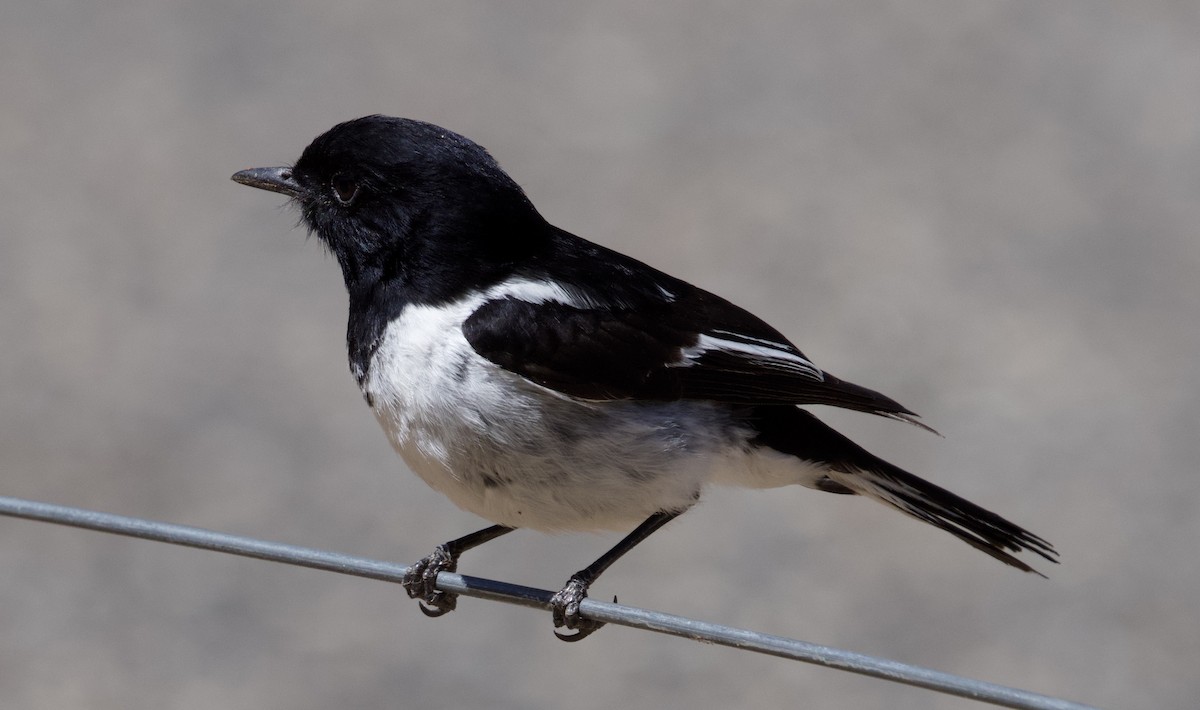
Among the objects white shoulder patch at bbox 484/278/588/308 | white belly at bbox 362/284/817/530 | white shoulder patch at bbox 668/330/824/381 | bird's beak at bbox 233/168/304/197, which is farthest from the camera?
bird's beak at bbox 233/168/304/197

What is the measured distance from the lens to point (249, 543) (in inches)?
116

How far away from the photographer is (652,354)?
3834mm

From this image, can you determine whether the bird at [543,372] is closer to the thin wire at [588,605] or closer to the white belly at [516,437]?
the white belly at [516,437]

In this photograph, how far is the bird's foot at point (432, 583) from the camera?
12.8 feet

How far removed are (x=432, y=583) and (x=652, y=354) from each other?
0.87m

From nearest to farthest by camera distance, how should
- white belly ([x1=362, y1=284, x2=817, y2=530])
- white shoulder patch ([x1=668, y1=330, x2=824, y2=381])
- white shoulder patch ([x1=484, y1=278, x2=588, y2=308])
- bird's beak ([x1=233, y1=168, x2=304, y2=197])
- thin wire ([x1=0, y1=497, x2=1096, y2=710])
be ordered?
thin wire ([x1=0, y1=497, x2=1096, y2=710]), white belly ([x1=362, y1=284, x2=817, y2=530]), white shoulder patch ([x1=484, y1=278, x2=588, y2=308]), white shoulder patch ([x1=668, y1=330, x2=824, y2=381]), bird's beak ([x1=233, y1=168, x2=304, y2=197])

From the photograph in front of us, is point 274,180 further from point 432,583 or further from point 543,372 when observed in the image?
point 432,583

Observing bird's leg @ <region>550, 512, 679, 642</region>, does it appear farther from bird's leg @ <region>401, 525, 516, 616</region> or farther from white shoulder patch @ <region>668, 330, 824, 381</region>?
white shoulder patch @ <region>668, 330, 824, 381</region>

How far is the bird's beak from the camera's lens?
4.30 meters

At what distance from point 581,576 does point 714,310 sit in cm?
88

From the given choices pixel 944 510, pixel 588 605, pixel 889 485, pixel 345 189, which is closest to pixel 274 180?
pixel 345 189

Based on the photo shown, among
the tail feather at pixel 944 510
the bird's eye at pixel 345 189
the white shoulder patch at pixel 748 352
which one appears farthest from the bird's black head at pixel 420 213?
the tail feather at pixel 944 510

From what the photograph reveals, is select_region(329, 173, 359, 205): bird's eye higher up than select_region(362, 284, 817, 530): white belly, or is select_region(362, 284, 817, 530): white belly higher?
select_region(329, 173, 359, 205): bird's eye

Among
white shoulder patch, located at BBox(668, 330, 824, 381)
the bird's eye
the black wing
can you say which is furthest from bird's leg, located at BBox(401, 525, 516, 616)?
the bird's eye
